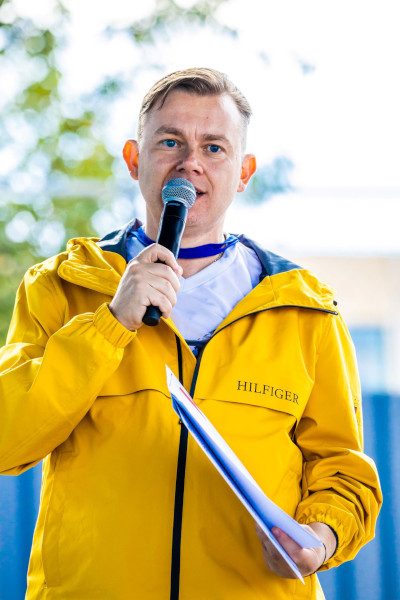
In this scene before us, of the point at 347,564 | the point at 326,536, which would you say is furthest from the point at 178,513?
the point at 347,564

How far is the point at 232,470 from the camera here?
978mm

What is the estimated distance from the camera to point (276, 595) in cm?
123

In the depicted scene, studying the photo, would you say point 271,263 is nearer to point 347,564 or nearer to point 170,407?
point 170,407

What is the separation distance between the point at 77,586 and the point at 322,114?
144 inches

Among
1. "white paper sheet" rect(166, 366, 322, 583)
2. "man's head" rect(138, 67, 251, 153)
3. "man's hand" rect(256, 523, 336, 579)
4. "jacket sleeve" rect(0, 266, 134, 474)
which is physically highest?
"man's head" rect(138, 67, 251, 153)

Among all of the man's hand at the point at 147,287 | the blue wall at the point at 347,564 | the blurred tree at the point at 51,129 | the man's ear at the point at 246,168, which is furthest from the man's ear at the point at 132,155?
the blurred tree at the point at 51,129

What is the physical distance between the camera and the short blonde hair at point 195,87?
146 cm

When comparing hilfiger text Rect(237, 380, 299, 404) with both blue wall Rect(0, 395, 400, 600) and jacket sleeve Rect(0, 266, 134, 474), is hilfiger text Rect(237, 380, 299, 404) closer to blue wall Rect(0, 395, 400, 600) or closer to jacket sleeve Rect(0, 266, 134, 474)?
jacket sleeve Rect(0, 266, 134, 474)

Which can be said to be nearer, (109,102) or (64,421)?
(64,421)

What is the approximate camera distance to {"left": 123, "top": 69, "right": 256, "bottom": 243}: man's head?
1413mm

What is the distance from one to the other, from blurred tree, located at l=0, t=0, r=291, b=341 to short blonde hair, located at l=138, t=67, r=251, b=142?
272cm

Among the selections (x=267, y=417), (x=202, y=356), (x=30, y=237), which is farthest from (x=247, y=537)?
(x=30, y=237)

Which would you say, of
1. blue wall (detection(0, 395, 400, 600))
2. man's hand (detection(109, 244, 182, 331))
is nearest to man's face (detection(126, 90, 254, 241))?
man's hand (detection(109, 244, 182, 331))

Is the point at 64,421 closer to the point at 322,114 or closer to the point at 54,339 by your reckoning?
the point at 54,339
